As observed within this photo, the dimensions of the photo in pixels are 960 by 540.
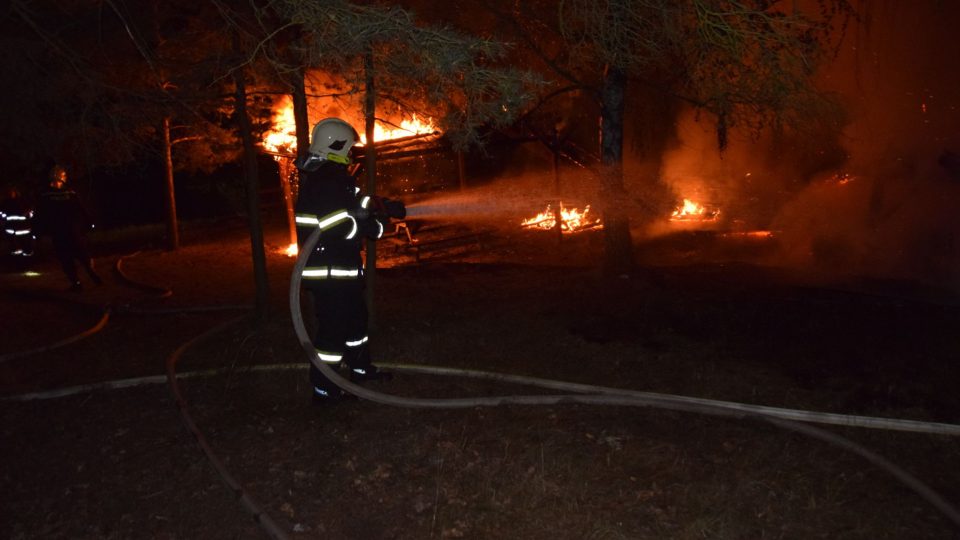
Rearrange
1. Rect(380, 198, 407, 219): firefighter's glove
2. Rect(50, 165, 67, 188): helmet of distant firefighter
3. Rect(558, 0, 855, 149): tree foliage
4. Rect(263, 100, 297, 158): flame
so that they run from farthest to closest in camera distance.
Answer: Rect(263, 100, 297, 158): flame < Rect(50, 165, 67, 188): helmet of distant firefighter < Rect(380, 198, 407, 219): firefighter's glove < Rect(558, 0, 855, 149): tree foliage

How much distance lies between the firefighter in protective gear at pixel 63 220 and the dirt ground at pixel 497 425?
1.27 metres

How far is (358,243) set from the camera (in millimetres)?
5016

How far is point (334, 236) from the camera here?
4824mm

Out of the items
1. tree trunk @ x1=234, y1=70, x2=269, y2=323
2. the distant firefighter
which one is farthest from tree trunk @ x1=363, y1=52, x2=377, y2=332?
the distant firefighter

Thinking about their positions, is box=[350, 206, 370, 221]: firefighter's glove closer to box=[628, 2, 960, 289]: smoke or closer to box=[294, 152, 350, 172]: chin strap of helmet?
box=[294, 152, 350, 172]: chin strap of helmet

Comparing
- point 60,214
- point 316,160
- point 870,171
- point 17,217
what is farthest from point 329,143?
point 870,171

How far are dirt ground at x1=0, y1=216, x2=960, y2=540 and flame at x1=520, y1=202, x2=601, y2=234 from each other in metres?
5.74

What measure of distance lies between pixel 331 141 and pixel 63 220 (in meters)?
7.06

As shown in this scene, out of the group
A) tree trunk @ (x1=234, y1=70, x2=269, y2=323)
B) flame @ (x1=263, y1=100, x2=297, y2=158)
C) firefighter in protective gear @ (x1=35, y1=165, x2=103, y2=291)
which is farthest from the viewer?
flame @ (x1=263, y1=100, x2=297, y2=158)

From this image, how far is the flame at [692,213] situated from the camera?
15047 millimetres

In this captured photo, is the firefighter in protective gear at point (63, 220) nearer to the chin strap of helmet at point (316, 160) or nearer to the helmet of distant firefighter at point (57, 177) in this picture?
the helmet of distant firefighter at point (57, 177)

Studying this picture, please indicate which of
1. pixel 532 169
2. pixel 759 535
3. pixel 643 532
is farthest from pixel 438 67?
pixel 532 169

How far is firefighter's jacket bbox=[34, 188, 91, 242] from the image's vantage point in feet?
31.9

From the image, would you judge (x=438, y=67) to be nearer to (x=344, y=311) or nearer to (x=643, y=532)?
(x=344, y=311)
